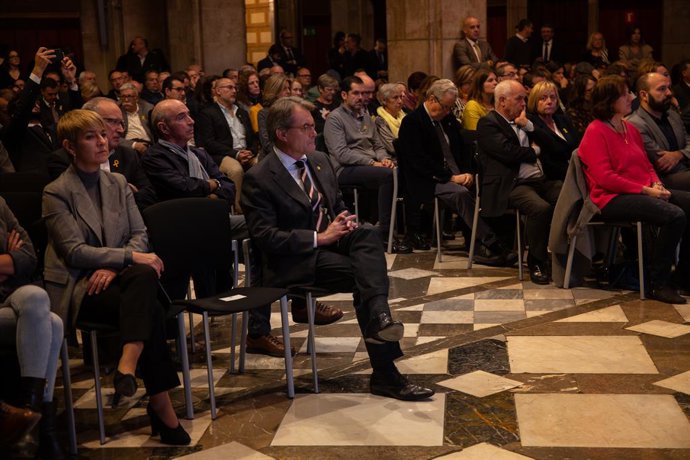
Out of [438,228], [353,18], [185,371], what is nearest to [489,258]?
[438,228]

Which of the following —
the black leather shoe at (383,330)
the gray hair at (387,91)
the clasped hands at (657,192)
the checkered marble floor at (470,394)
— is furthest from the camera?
the gray hair at (387,91)

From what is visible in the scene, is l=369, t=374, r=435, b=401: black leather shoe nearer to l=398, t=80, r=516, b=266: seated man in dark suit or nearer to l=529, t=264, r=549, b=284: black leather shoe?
l=529, t=264, r=549, b=284: black leather shoe

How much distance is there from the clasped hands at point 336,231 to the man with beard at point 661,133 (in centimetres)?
274

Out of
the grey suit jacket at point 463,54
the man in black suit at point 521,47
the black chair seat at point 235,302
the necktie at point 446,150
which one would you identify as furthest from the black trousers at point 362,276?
the man in black suit at point 521,47

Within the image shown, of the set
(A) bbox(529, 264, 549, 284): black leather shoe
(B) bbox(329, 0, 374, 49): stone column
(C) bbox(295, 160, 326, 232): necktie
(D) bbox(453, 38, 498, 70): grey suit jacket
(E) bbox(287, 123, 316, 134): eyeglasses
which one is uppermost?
(B) bbox(329, 0, 374, 49): stone column

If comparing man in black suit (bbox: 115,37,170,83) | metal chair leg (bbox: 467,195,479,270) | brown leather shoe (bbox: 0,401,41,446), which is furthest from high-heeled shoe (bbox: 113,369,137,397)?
man in black suit (bbox: 115,37,170,83)

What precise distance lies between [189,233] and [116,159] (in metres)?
1.23

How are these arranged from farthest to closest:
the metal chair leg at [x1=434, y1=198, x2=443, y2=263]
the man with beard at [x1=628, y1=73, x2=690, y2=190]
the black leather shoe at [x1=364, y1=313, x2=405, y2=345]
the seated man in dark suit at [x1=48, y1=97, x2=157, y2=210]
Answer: the metal chair leg at [x1=434, y1=198, x2=443, y2=263] → the man with beard at [x1=628, y1=73, x2=690, y2=190] → the seated man in dark suit at [x1=48, y1=97, x2=157, y2=210] → the black leather shoe at [x1=364, y1=313, x2=405, y2=345]

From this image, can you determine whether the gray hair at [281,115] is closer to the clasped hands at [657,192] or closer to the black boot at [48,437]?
the black boot at [48,437]

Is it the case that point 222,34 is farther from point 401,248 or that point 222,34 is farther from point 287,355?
point 287,355

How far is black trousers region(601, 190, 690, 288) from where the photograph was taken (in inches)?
232

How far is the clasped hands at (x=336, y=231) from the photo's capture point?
4.59m

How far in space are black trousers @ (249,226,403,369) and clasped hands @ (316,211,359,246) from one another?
0.05 metres

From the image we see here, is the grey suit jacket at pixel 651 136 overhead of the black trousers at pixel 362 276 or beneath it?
overhead
